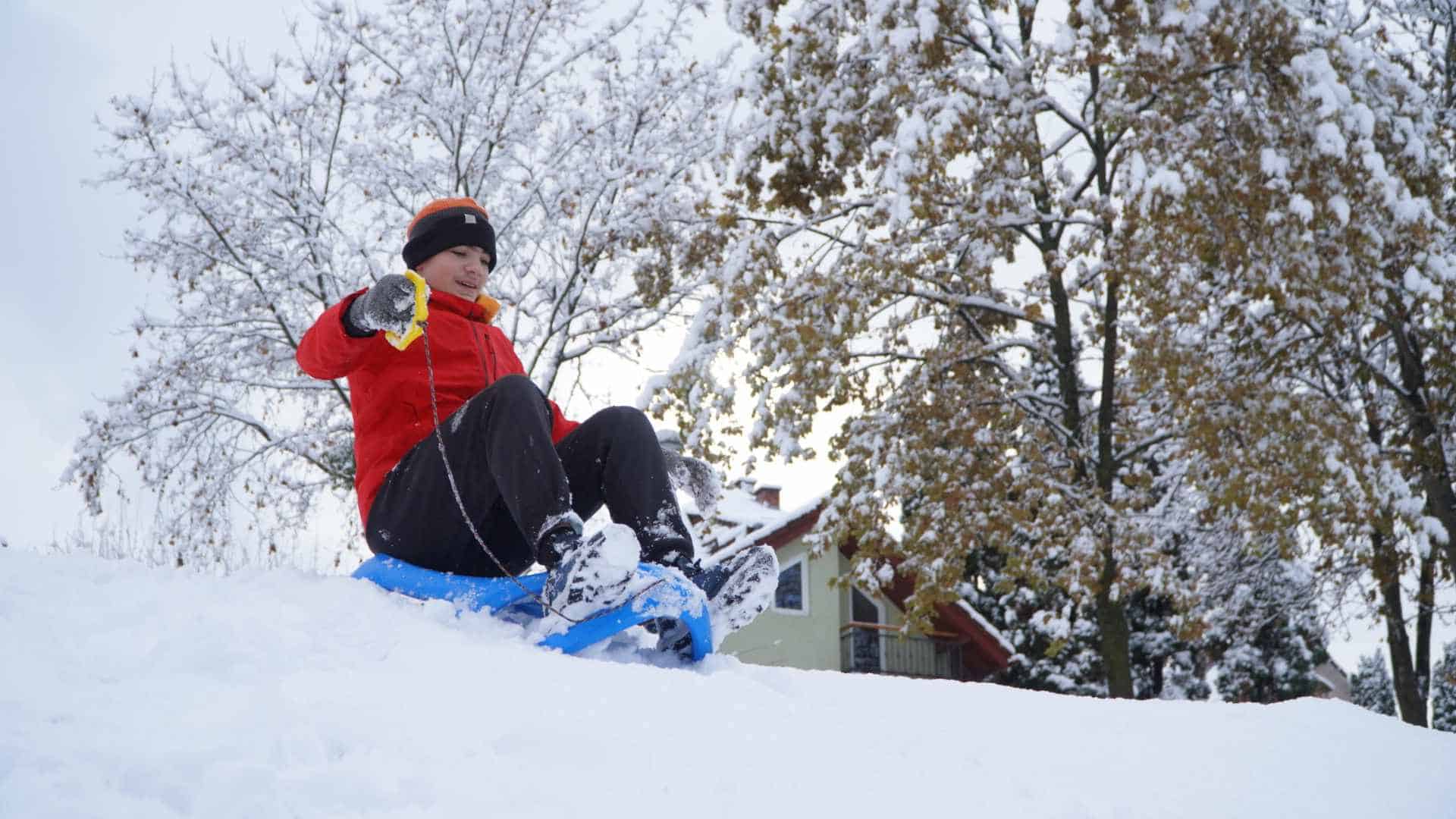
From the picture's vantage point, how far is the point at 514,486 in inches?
111

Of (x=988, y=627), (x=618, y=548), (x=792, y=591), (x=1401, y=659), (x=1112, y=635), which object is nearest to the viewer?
(x=618, y=548)

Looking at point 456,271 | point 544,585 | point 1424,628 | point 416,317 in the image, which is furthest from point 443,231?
point 1424,628

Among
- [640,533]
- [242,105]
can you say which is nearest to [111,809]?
[640,533]

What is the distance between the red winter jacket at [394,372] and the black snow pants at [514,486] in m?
0.10

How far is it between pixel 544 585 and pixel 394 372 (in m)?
0.82

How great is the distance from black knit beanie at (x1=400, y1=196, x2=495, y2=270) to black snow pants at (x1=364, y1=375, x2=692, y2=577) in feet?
2.44

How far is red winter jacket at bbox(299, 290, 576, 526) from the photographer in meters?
3.02

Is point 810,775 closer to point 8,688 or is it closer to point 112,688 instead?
point 112,688

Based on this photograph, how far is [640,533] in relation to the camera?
120 inches

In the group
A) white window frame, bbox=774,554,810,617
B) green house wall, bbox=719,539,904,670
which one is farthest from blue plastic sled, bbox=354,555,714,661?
white window frame, bbox=774,554,810,617

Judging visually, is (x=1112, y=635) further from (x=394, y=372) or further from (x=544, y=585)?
(x=394, y=372)

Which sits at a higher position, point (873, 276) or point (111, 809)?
point (873, 276)

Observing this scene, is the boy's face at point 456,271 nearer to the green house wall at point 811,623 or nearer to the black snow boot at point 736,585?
the black snow boot at point 736,585

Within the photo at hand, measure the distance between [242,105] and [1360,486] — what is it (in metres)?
9.32
